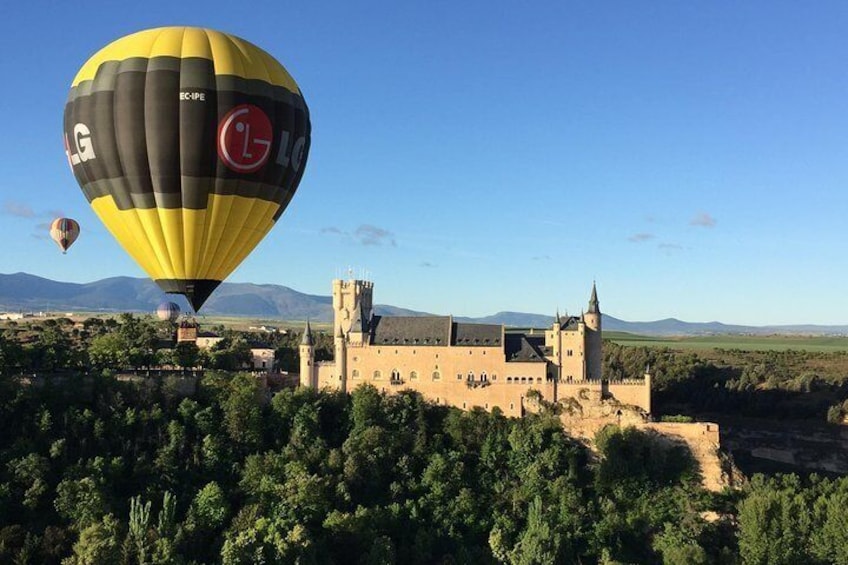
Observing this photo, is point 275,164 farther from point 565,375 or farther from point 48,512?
point 565,375

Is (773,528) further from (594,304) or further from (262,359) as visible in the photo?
(262,359)

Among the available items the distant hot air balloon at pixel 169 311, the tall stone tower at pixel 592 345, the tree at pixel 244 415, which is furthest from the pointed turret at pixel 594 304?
the distant hot air balloon at pixel 169 311

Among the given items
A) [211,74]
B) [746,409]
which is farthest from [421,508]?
[746,409]

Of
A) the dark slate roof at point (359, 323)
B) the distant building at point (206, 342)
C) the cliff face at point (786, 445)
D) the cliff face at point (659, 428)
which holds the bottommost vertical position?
the cliff face at point (786, 445)

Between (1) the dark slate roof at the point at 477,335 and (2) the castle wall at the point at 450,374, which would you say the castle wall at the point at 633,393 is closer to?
(2) the castle wall at the point at 450,374

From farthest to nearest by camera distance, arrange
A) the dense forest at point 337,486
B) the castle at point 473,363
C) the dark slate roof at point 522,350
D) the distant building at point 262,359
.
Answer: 1. the distant building at point 262,359
2. the dark slate roof at point 522,350
3. the castle at point 473,363
4. the dense forest at point 337,486

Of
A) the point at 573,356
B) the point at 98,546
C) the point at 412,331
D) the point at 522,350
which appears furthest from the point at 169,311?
the point at 98,546

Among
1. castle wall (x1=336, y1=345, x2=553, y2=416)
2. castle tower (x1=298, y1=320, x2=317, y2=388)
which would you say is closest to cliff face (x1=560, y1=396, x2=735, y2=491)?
castle wall (x1=336, y1=345, x2=553, y2=416)
